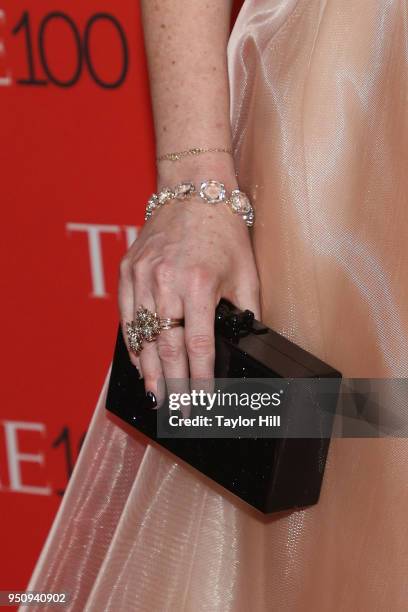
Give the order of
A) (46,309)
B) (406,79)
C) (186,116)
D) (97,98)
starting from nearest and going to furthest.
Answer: (406,79) < (186,116) < (97,98) < (46,309)

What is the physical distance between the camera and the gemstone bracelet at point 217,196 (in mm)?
747

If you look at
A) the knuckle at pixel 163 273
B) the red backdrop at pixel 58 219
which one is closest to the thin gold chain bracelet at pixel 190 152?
the knuckle at pixel 163 273

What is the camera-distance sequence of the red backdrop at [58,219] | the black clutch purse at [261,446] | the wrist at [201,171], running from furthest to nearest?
1. the red backdrop at [58,219]
2. the wrist at [201,171]
3. the black clutch purse at [261,446]

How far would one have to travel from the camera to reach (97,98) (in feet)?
3.87

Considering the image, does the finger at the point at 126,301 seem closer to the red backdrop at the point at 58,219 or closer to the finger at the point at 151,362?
the finger at the point at 151,362

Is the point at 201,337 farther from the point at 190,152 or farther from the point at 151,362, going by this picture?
the point at 190,152

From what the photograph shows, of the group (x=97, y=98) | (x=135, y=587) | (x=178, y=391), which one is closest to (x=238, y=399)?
(x=178, y=391)

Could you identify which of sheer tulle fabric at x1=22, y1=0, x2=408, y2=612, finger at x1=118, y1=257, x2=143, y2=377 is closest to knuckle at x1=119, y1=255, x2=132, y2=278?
finger at x1=118, y1=257, x2=143, y2=377

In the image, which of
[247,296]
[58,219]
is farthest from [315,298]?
[58,219]

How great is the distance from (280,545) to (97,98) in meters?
0.67

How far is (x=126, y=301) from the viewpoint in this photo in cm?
76

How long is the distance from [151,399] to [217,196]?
0.17 metres

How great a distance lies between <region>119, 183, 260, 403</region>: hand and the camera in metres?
0.70

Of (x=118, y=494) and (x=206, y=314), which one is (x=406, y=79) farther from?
(x=118, y=494)
